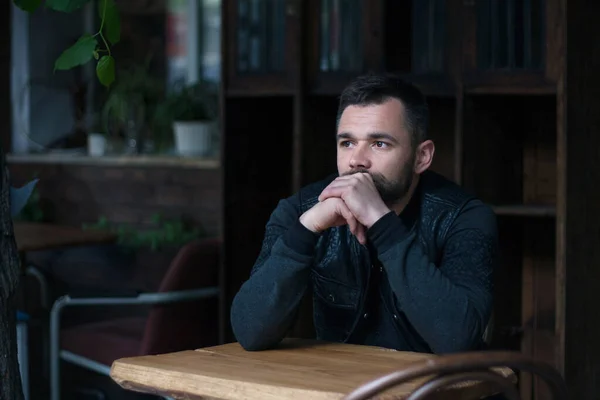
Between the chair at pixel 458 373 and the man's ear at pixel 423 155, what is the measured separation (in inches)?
31.5

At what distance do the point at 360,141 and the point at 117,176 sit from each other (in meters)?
3.06

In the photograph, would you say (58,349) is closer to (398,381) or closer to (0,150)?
(0,150)

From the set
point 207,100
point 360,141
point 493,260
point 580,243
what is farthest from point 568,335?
point 207,100

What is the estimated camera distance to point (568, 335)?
3201mm

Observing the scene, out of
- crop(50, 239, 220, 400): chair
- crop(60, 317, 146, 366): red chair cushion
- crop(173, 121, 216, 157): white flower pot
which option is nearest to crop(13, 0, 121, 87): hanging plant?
crop(50, 239, 220, 400): chair

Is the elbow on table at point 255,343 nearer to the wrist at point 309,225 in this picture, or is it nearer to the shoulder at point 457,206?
the wrist at point 309,225

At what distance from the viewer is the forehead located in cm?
238

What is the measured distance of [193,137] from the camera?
4.89m

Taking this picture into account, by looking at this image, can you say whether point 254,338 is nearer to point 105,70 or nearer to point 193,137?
point 105,70

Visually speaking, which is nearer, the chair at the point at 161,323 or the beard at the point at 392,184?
the beard at the point at 392,184

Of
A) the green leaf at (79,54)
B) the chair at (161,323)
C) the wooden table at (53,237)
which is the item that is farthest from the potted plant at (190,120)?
the green leaf at (79,54)

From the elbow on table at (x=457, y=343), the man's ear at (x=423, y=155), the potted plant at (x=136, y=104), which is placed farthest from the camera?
the potted plant at (x=136, y=104)

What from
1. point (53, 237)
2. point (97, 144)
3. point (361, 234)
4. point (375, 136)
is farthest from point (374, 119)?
point (97, 144)

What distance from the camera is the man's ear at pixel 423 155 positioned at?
2.49 m
